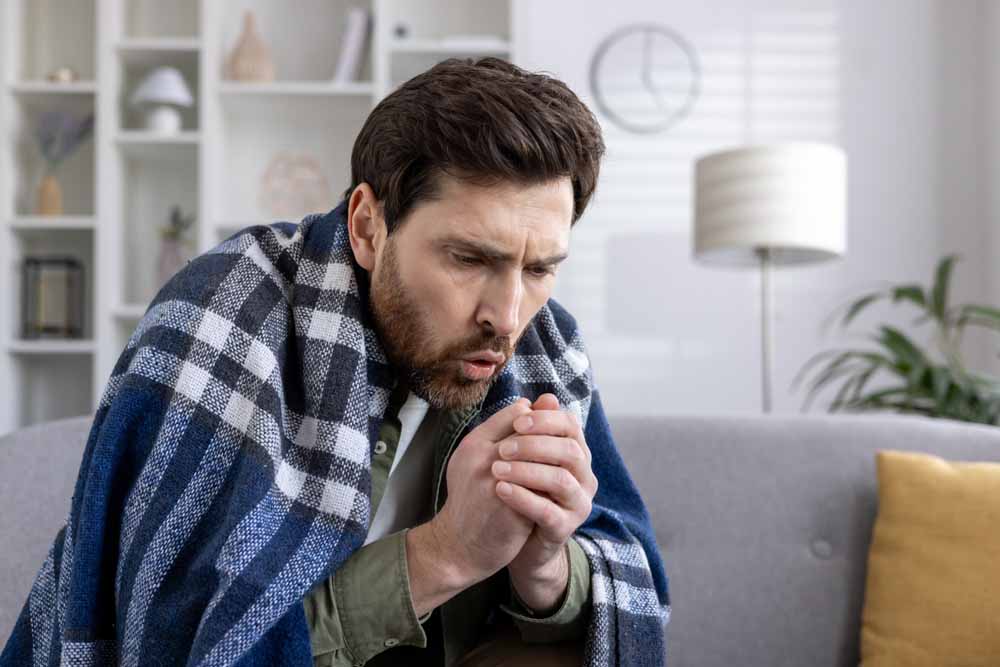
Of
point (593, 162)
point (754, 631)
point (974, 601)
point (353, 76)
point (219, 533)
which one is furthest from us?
point (353, 76)

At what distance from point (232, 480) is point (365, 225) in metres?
0.34

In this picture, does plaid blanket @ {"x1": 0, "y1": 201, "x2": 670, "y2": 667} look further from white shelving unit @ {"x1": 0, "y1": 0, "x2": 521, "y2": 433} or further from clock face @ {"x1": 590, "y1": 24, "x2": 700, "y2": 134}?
clock face @ {"x1": 590, "y1": 24, "x2": 700, "y2": 134}

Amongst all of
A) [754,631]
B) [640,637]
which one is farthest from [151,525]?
[754,631]

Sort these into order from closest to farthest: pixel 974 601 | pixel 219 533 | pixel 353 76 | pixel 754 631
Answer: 1. pixel 219 533
2. pixel 974 601
3. pixel 754 631
4. pixel 353 76

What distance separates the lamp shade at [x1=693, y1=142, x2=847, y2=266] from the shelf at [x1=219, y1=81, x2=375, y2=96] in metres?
1.16

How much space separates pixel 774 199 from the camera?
2551mm

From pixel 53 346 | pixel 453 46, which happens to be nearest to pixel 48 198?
pixel 53 346

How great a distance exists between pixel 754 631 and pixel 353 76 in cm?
232

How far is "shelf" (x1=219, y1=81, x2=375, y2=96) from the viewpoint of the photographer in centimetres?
319

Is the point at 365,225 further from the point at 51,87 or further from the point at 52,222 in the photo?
the point at 51,87

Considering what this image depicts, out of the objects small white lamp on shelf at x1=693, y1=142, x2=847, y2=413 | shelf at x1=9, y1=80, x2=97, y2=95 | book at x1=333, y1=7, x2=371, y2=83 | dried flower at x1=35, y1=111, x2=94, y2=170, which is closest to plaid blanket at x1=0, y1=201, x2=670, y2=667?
small white lamp on shelf at x1=693, y1=142, x2=847, y2=413

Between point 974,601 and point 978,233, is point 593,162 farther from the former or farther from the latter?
point 978,233

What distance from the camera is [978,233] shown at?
3.40 m

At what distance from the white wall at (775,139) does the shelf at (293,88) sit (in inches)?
22.7
